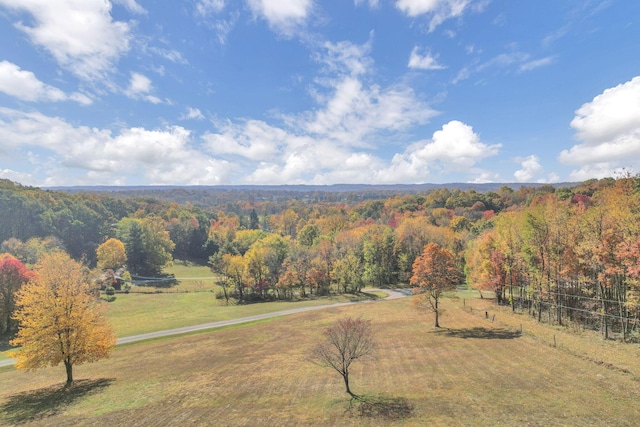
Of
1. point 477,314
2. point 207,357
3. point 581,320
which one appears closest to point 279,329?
point 207,357

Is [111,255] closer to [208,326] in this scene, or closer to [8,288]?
[8,288]

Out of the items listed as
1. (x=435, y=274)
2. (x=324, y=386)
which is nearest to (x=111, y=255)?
(x=435, y=274)

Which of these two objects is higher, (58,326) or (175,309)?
(58,326)

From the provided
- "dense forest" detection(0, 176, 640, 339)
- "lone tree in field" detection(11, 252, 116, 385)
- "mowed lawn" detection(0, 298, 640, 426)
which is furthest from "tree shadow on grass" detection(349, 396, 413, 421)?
"dense forest" detection(0, 176, 640, 339)

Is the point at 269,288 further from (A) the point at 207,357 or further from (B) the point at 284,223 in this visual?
(B) the point at 284,223

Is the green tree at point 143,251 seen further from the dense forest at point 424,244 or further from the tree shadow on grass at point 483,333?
the tree shadow on grass at point 483,333

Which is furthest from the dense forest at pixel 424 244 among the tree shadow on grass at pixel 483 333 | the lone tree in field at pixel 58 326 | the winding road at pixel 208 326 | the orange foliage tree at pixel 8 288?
the lone tree in field at pixel 58 326
